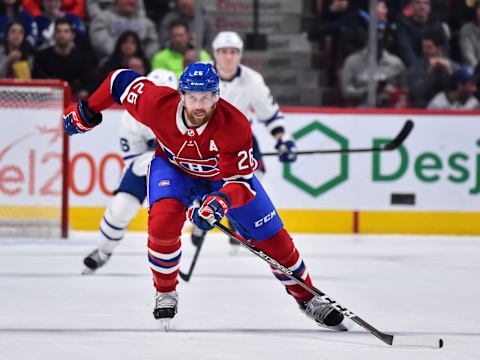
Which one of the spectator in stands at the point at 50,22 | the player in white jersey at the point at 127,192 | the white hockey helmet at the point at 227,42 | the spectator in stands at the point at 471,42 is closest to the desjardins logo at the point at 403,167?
the spectator in stands at the point at 471,42

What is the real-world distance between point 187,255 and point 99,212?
1.14 meters

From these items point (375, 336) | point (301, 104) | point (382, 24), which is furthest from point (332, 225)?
point (375, 336)

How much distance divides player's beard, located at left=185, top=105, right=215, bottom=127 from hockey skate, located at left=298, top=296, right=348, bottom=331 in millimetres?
734

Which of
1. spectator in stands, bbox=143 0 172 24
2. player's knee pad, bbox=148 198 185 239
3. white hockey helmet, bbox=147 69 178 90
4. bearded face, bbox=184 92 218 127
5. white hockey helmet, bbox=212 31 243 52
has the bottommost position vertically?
player's knee pad, bbox=148 198 185 239

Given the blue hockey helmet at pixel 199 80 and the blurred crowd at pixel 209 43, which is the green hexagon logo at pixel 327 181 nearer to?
the blurred crowd at pixel 209 43

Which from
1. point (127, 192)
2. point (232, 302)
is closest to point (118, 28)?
point (127, 192)

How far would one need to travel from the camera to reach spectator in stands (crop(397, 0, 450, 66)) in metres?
7.77

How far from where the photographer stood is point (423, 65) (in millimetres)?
7828

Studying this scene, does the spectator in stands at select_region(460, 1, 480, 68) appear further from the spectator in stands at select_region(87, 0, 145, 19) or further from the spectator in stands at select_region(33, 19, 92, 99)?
the spectator in stands at select_region(33, 19, 92, 99)

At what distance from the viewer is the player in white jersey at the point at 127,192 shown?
5598 millimetres

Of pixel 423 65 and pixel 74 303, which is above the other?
pixel 423 65

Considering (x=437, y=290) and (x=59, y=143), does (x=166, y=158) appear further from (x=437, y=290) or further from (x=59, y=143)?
(x=59, y=143)

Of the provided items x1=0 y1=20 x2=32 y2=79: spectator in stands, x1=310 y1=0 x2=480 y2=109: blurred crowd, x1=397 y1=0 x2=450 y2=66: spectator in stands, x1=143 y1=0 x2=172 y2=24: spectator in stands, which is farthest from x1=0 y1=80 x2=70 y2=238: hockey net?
x1=397 y1=0 x2=450 y2=66: spectator in stands

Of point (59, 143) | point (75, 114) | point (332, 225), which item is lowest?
point (332, 225)
